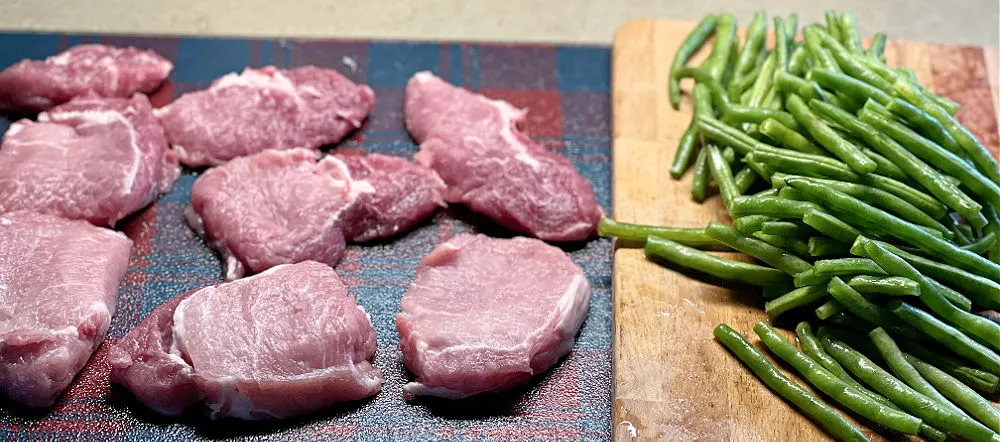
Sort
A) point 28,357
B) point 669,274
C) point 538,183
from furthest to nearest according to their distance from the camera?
point 538,183 < point 669,274 < point 28,357

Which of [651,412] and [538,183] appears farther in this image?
[538,183]

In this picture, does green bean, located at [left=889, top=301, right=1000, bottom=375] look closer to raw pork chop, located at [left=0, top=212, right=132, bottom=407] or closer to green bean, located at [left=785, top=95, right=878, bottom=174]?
green bean, located at [left=785, top=95, right=878, bottom=174]

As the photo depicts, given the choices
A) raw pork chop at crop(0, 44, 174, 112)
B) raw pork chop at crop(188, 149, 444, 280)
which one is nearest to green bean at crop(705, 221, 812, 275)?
raw pork chop at crop(188, 149, 444, 280)

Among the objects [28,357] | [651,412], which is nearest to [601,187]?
[651,412]

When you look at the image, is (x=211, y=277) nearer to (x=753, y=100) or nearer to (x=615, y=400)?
(x=615, y=400)

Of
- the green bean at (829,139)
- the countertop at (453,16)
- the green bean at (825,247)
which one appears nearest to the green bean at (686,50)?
the green bean at (829,139)

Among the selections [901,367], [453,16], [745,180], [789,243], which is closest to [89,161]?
[453,16]

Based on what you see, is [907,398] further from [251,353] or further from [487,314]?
[251,353]
